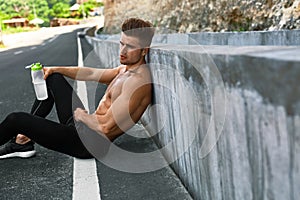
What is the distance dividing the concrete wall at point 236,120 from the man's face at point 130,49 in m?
0.33

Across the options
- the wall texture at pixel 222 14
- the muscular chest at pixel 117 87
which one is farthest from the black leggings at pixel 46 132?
the wall texture at pixel 222 14

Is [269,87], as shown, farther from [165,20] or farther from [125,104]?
[165,20]

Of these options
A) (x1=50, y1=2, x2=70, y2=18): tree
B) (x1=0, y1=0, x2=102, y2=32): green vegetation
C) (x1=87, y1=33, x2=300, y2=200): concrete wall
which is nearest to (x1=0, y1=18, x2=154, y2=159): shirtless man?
(x1=87, y1=33, x2=300, y2=200): concrete wall

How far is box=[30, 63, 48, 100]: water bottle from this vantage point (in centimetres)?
491

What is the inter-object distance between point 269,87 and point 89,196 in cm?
210

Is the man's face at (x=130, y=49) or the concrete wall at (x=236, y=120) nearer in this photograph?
the concrete wall at (x=236, y=120)

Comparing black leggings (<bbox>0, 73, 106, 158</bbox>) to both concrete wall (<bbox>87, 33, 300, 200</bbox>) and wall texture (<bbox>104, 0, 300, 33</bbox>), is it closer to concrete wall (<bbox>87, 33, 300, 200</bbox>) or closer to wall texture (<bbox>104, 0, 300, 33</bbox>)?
concrete wall (<bbox>87, 33, 300, 200</bbox>)

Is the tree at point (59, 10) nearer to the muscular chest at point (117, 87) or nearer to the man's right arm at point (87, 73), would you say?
the man's right arm at point (87, 73)

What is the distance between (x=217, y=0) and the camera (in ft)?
51.0

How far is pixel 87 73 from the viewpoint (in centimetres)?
529

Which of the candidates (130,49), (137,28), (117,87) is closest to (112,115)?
(117,87)

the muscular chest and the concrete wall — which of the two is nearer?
the concrete wall

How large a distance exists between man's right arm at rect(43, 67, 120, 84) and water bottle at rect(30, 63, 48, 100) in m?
0.09

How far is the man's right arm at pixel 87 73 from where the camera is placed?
5133mm
